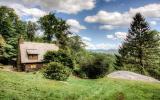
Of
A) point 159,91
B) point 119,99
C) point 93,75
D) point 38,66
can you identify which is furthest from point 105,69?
point 119,99

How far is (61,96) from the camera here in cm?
1909

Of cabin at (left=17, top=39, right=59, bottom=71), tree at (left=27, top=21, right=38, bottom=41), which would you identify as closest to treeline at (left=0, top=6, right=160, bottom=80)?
cabin at (left=17, top=39, right=59, bottom=71)

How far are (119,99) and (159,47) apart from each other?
140 feet

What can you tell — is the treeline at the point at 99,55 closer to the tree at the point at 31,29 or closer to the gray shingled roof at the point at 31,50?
the gray shingled roof at the point at 31,50

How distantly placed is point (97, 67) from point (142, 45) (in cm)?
1705

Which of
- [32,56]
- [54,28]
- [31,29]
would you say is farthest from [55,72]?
[31,29]

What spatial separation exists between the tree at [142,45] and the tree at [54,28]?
1206 inches

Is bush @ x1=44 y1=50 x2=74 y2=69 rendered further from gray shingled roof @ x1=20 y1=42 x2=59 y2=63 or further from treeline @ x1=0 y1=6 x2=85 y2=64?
treeline @ x1=0 y1=6 x2=85 y2=64

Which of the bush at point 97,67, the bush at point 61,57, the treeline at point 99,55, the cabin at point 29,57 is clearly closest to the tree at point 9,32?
the treeline at point 99,55

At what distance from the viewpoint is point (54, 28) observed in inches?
3410

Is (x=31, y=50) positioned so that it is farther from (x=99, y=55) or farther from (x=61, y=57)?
(x=99, y=55)

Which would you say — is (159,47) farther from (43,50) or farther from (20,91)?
(20,91)

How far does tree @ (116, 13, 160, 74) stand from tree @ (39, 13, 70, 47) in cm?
3062

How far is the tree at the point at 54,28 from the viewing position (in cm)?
8473
